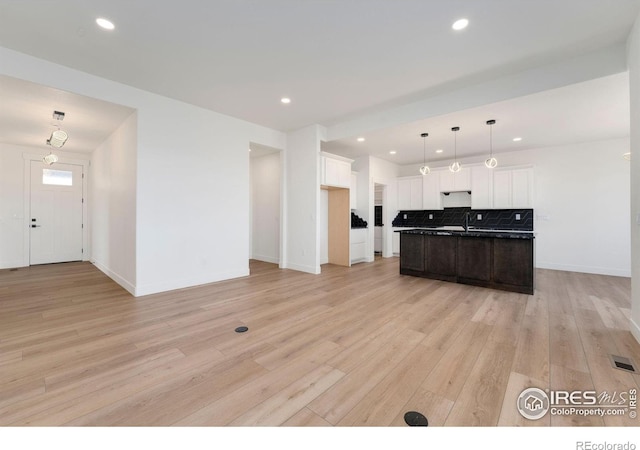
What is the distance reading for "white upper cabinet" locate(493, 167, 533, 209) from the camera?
6202 mm

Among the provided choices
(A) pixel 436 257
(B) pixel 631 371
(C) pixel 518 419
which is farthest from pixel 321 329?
(A) pixel 436 257

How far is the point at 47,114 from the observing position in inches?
163

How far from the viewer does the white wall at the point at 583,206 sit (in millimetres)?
5457

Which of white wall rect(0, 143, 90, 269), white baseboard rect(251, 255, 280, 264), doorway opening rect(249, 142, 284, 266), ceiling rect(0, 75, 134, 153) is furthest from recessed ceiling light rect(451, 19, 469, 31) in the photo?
white wall rect(0, 143, 90, 269)

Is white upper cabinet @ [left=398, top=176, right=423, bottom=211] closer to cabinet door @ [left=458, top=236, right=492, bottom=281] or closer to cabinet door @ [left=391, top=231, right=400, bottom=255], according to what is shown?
cabinet door @ [left=391, top=231, right=400, bottom=255]

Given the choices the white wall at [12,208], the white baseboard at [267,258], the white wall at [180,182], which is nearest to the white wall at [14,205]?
the white wall at [12,208]

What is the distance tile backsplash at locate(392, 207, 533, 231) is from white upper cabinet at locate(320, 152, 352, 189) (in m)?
2.83

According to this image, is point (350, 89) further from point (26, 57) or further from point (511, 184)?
point (511, 184)

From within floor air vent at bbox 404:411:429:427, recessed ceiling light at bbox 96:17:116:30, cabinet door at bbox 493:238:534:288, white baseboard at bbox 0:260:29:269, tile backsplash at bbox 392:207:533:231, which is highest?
recessed ceiling light at bbox 96:17:116:30

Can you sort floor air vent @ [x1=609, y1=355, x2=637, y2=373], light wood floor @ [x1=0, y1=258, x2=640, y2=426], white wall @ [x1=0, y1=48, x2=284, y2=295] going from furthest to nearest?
white wall @ [x1=0, y1=48, x2=284, y2=295] → floor air vent @ [x1=609, y1=355, x2=637, y2=373] → light wood floor @ [x1=0, y1=258, x2=640, y2=426]

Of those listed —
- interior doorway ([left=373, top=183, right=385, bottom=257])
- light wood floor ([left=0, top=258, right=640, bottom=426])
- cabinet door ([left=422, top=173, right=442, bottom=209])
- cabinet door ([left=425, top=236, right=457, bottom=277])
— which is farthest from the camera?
interior doorway ([left=373, top=183, right=385, bottom=257])

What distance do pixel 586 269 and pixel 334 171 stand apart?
19.7ft

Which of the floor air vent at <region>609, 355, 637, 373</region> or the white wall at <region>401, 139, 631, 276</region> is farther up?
the white wall at <region>401, 139, 631, 276</region>

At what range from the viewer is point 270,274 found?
211 inches
